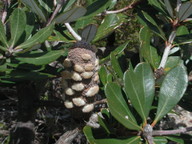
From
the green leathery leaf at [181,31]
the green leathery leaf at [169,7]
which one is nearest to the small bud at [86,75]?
the green leathery leaf at [169,7]

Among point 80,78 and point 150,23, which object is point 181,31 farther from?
point 80,78

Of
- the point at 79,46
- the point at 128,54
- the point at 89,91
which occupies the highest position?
the point at 79,46

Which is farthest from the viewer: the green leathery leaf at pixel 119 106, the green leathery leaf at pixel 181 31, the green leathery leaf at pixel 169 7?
the green leathery leaf at pixel 181 31

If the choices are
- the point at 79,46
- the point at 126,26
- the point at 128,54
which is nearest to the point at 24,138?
the point at 128,54

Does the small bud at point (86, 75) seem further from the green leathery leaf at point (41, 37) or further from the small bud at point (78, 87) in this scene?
the green leathery leaf at point (41, 37)

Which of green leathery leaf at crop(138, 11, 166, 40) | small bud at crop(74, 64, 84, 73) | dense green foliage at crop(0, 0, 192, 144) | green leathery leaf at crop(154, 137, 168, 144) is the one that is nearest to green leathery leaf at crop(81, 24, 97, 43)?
dense green foliage at crop(0, 0, 192, 144)

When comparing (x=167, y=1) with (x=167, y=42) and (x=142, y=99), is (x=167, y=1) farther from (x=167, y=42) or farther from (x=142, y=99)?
(x=142, y=99)

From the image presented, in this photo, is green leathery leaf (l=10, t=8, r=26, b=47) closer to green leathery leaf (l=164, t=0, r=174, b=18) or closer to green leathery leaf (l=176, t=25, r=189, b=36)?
green leathery leaf (l=164, t=0, r=174, b=18)

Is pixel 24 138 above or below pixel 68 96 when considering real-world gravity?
below
